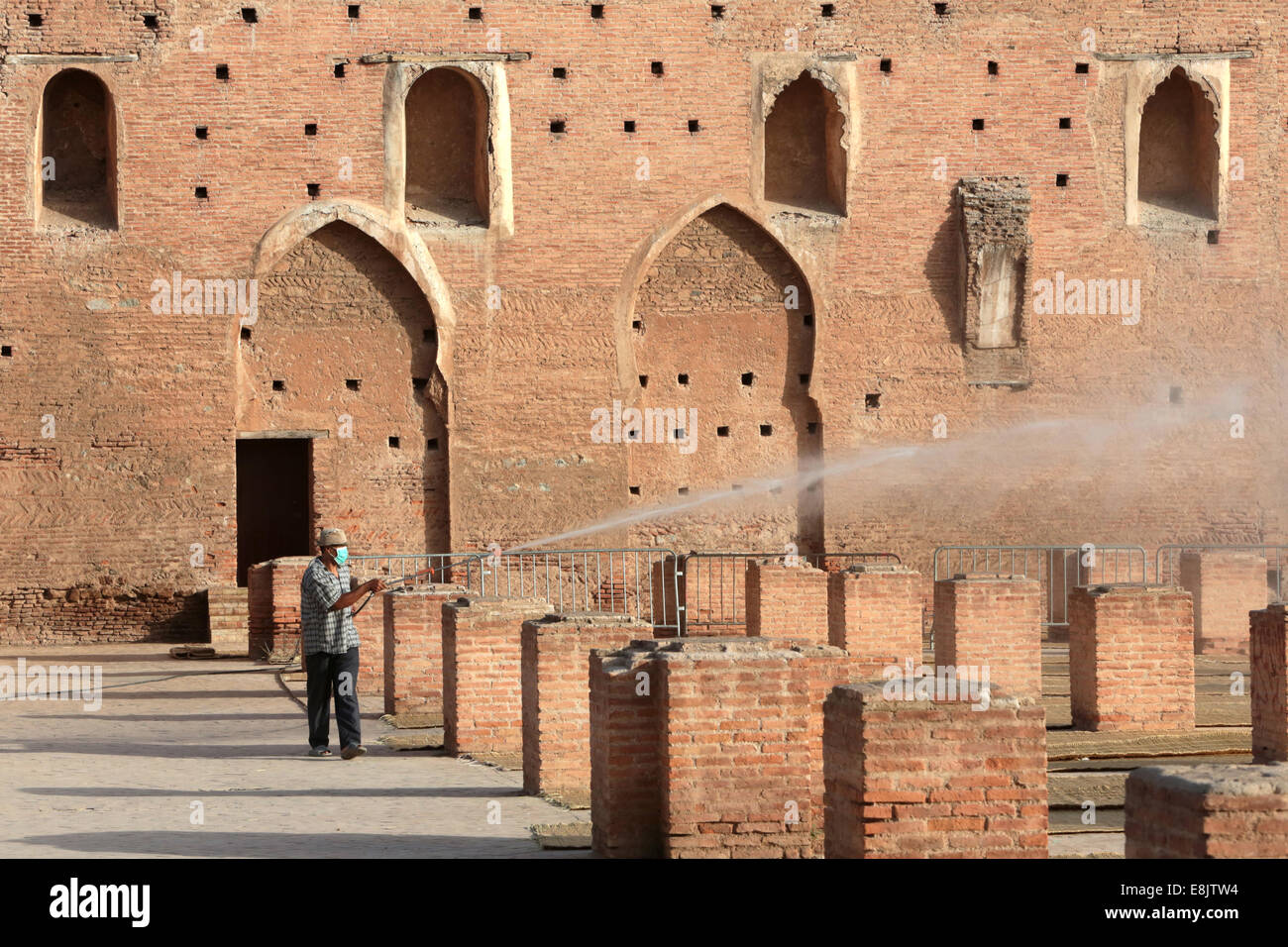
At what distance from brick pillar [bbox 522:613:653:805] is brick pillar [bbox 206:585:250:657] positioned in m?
11.0

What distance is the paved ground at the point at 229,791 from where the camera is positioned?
8.20 meters

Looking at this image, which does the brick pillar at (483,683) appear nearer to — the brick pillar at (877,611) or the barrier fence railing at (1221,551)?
the brick pillar at (877,611)

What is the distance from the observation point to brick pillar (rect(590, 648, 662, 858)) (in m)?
7.93

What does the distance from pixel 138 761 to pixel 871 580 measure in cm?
784

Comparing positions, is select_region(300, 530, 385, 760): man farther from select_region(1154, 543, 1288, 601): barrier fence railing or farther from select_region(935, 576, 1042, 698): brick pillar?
select_region(1154, 543, 1288, 601): barrier fence railing

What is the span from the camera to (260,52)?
22.5 meters

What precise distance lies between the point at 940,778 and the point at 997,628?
8847 mm

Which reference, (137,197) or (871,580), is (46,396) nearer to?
(137,197)

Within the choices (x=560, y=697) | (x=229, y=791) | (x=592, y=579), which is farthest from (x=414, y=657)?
(x=592, y=579)

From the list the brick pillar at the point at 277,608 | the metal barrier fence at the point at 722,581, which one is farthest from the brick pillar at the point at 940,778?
the metal barrier fence at the point at 722,581

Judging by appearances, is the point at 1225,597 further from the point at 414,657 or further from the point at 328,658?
the point at 328,658

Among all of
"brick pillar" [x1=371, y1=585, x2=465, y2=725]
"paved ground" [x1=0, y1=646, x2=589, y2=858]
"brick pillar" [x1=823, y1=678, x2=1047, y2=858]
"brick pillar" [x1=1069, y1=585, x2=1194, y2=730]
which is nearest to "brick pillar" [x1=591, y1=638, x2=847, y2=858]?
"paved ground" [x1=0, y1=646, x2=589, y2=858]

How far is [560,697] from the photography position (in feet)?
34.0
